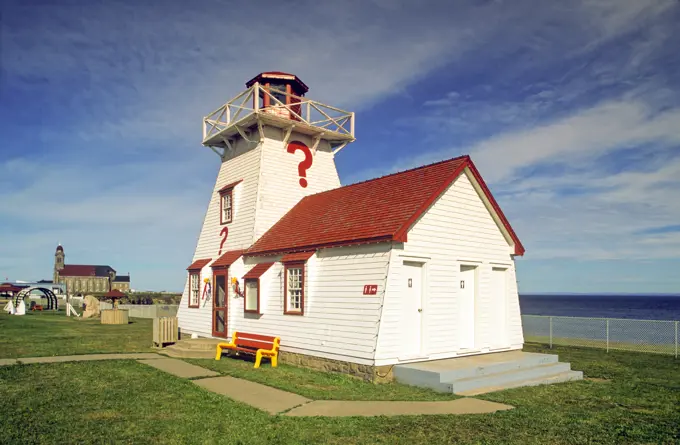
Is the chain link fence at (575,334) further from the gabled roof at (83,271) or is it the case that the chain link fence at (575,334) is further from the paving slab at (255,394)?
the gabled roof at (83,271)

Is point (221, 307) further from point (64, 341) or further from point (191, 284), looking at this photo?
point (64, 341)

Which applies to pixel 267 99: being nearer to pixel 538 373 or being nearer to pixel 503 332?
pixel 503 332

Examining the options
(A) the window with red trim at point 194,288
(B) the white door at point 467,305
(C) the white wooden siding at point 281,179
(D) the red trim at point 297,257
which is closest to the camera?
(B) the white door at point 467,305

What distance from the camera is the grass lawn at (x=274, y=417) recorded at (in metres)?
7.90

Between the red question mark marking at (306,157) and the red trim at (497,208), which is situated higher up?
the red question mark marking at (306,157)

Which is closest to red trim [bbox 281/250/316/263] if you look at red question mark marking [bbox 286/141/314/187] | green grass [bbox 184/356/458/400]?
green grass [bbox 184/356/458/400]

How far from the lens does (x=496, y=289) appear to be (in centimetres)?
1630

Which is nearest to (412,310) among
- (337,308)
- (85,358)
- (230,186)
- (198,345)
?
(337,308)

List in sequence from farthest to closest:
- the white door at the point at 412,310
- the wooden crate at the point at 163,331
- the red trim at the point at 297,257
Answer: the wooden crate at the point at 163,331, the red trim at the point at 297,257, the white door at the point at 412,310

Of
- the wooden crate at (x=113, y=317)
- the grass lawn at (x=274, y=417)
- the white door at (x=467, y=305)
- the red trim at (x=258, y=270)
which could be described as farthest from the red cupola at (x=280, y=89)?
the wooden crate at (x=113, y=317)

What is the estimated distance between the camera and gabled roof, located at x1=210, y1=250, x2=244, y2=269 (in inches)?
753

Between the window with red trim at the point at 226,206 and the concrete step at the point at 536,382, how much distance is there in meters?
12.1

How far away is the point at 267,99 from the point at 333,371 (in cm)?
1152

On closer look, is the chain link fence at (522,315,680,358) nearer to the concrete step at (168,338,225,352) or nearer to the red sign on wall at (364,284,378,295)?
the red sign on wall at (364,284,378,295)
